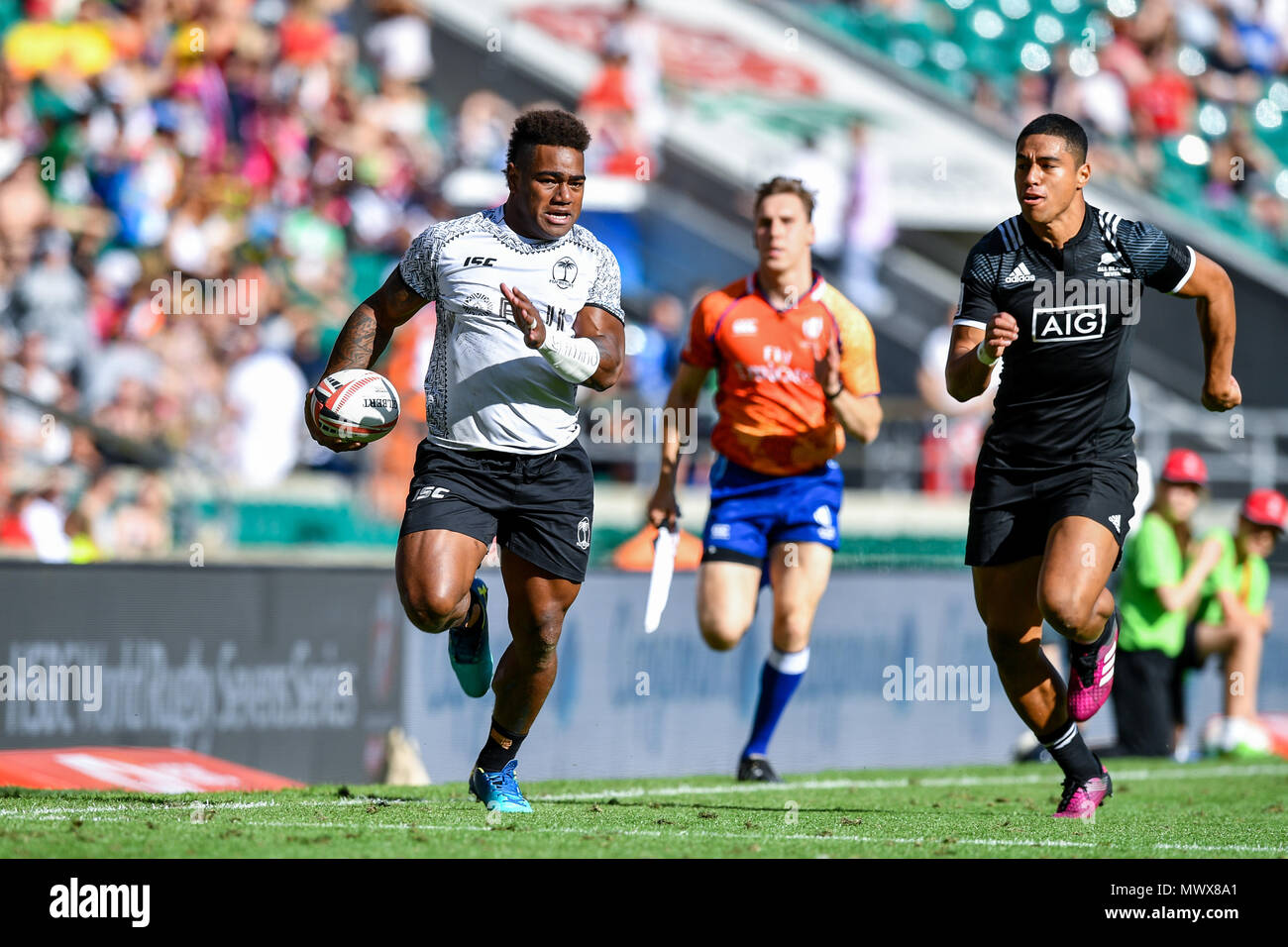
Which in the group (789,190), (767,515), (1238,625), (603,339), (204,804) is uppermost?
(789,190)

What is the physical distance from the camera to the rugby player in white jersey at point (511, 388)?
24.1 ft

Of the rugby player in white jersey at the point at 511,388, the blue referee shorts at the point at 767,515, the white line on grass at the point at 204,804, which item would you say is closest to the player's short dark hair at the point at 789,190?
the blue referee shorts at the point at 767,515

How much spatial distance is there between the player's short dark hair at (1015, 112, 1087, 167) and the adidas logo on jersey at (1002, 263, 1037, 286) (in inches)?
18.7

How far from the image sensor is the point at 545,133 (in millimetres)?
7340

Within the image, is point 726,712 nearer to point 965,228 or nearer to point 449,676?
point 449,676

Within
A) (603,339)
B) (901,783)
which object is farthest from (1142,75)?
(603,339)

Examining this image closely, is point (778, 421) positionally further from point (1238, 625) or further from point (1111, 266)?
point (1238, 625)

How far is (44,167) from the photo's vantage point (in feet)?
52.0

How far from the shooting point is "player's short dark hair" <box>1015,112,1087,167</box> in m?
7.54

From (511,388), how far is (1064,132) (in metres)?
2.43

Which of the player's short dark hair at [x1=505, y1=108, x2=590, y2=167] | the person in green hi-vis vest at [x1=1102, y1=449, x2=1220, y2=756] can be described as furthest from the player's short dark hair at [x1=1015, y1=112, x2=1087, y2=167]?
the person in green hi-vis vest at [x1=1102, y1=449, x2=1220, y2=756]

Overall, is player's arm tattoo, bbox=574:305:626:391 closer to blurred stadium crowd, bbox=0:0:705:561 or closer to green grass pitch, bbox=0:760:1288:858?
green grass pitch, bbox=0:760:1288:858
